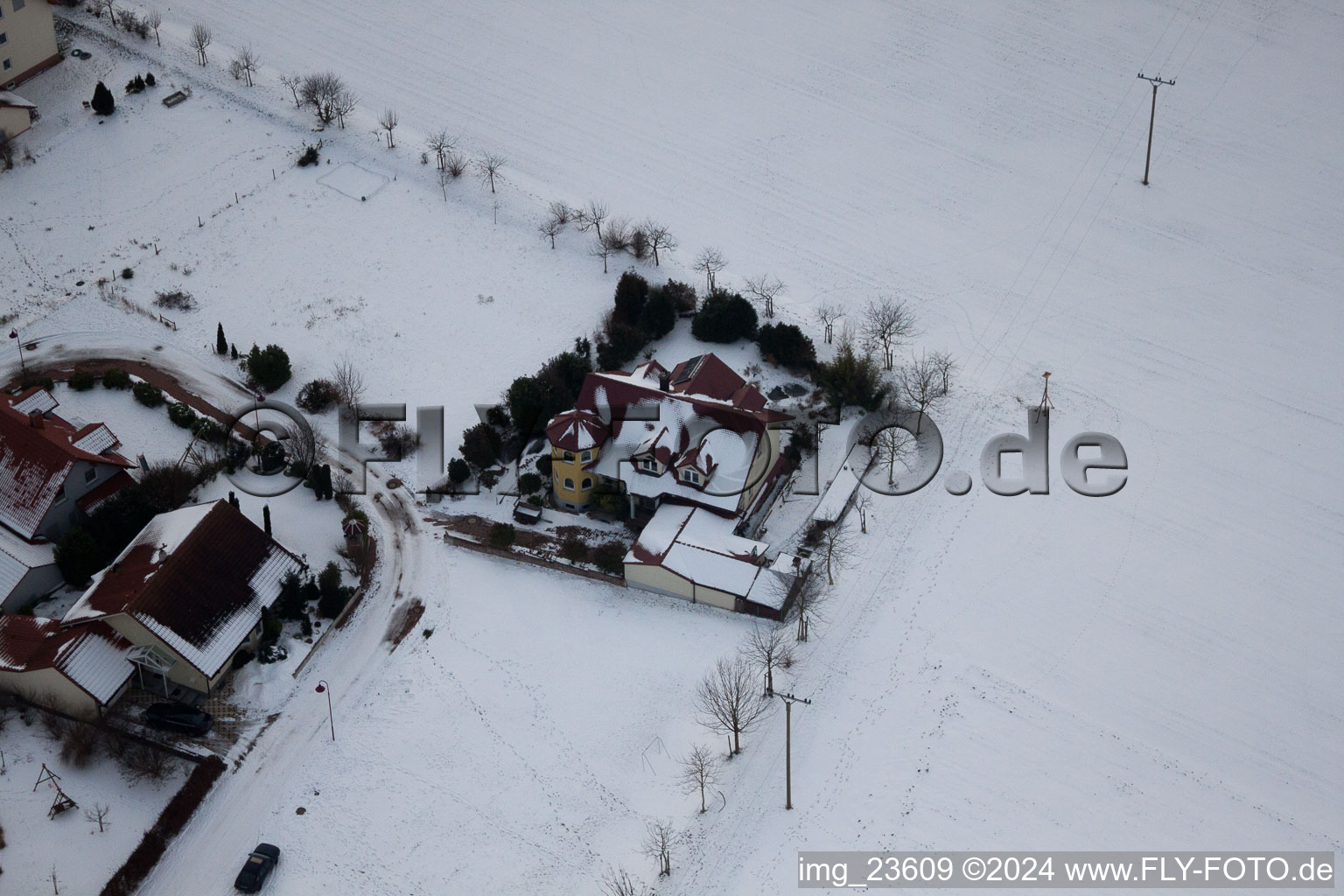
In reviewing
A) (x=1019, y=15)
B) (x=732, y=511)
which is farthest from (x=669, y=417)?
(x=1019, y=15)

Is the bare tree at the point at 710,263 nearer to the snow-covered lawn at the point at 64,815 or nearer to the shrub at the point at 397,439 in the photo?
the shrub at the point at 397,439

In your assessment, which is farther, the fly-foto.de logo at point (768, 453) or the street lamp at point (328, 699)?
the fly-foto.de logo at point (768, 453)

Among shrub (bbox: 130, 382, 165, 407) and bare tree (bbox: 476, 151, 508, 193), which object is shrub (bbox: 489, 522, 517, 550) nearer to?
shrub (bbox: 130, 382, 165, 407)

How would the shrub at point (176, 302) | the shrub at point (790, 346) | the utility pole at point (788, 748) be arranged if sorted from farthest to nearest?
the shrub at point (176, 302) < the shrub at point (790, 346) < the utility pole at point (788, 748)

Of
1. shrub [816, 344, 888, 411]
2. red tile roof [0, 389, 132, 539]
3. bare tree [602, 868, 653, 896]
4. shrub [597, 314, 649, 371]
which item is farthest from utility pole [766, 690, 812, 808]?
red tile roof [0, 389, 132, 539]

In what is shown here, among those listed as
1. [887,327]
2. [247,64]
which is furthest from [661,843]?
[247,64]

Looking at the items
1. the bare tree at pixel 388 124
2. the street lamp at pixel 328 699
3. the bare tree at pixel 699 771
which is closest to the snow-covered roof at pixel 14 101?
the bare tree at pixel 388 124

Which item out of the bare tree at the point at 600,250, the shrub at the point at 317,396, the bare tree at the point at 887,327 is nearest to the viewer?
the shrub at the point at 317,396

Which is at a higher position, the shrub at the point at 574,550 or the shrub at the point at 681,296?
the shrub at the point at 681,296
